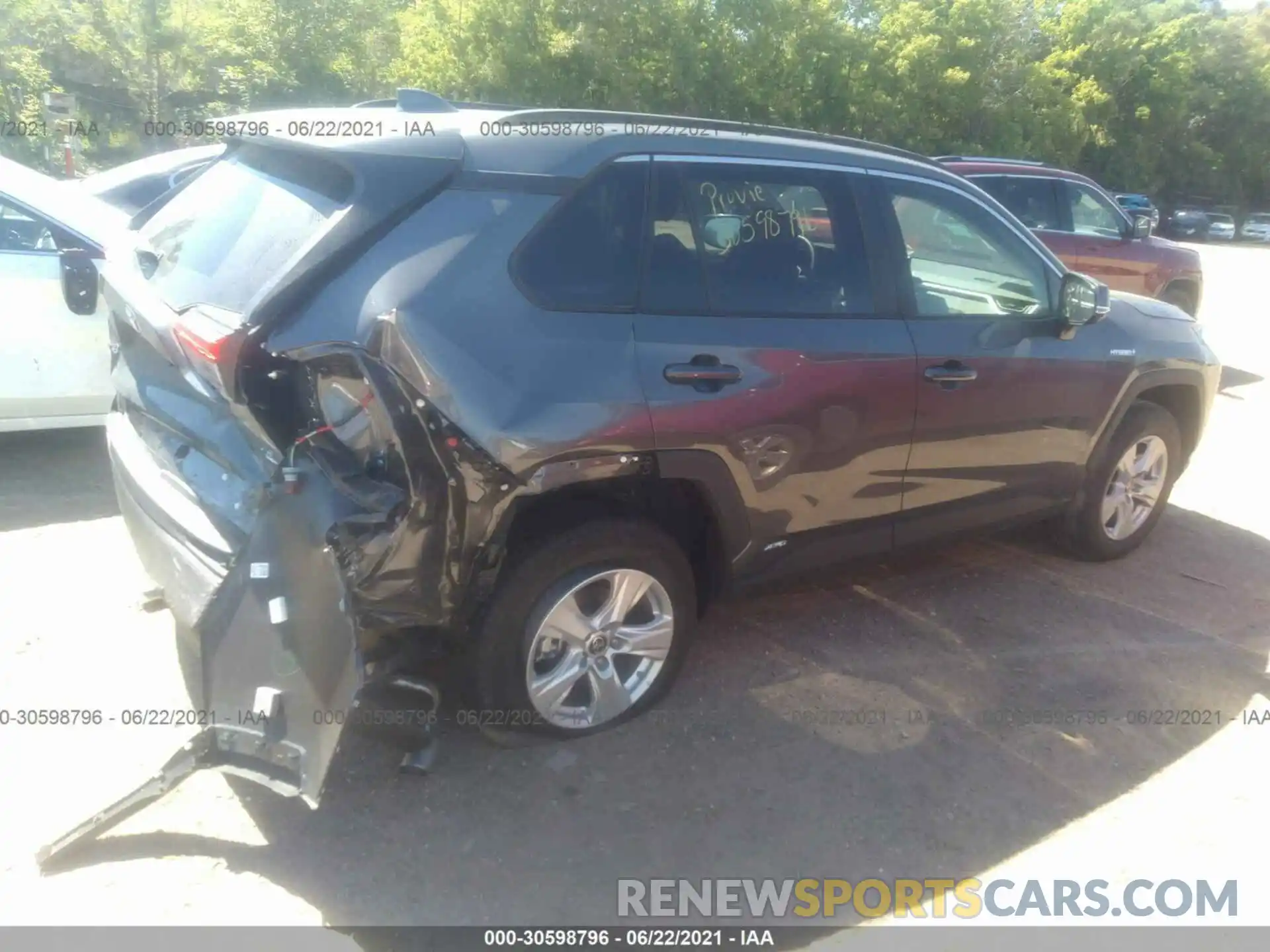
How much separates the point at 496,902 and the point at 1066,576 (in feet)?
11.0

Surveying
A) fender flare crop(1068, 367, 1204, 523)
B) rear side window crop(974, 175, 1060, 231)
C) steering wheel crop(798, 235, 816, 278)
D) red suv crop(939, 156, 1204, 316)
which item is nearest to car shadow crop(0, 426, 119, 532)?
steering wheel crop(798, 235, 816, 278)

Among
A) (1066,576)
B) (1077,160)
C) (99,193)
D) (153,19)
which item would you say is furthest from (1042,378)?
(1077,160)

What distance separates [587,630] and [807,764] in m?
0.86

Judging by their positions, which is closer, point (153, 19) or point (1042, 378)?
point (1042, 378)

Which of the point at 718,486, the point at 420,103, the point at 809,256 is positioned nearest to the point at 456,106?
the point at 420,103

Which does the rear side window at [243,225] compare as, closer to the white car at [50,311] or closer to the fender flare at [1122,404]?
the white car at [50,311]

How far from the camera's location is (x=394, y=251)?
114 inches

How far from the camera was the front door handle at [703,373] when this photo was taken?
3262 mm

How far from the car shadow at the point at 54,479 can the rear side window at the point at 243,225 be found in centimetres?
200

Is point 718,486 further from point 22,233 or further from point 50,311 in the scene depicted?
point 22,233

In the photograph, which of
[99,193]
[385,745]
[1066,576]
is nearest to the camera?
[385,745]

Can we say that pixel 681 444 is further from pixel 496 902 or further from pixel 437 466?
pixel 496 902

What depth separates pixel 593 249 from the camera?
3.21 metres

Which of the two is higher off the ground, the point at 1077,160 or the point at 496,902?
the point at 1077,160
